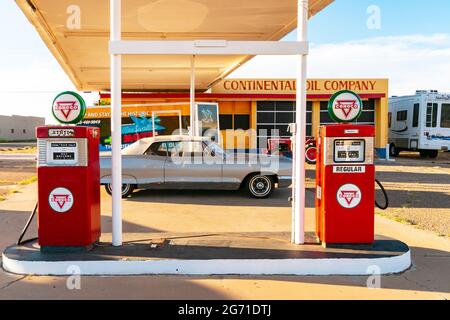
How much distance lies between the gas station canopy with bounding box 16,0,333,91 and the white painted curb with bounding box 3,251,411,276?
449cm

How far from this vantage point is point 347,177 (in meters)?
5.20

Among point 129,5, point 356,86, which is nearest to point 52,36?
point 129,5

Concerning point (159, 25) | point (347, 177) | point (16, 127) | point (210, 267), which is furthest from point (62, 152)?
point (16, 127)

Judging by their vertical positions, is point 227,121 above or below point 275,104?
below

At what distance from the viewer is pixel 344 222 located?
5.25m

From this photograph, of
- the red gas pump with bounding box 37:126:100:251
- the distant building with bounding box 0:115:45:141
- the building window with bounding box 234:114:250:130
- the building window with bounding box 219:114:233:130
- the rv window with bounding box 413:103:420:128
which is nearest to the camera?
the red gas pump with bounding box 37:126:100:251

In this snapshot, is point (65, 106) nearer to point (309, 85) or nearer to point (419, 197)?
point (419, 197)

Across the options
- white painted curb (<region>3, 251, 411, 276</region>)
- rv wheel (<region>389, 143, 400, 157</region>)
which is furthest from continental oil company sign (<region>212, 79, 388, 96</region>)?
white painted curb (<region>3, 251, 411, 276</region>)

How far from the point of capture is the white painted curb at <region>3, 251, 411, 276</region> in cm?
477

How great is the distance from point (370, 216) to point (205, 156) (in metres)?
5.33

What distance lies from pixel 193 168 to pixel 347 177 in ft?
17.2

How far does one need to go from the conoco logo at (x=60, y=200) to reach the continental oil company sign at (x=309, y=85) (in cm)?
1860

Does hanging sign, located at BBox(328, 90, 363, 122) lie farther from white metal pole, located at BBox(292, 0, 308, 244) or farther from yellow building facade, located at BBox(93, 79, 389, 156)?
yellow building facade, located at BBox(93, 79, 389, 156)
